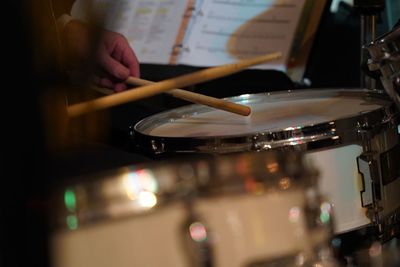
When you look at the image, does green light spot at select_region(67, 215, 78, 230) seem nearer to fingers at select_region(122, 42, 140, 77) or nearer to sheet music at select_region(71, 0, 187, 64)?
fingers at select_region(122, 42, 140, 77)

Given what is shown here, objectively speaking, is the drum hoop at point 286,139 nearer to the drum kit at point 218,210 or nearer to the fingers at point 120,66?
the drum kit at point 218,210

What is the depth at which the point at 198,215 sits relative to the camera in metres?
0.58

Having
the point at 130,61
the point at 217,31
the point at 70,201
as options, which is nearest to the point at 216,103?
the point at 130,61

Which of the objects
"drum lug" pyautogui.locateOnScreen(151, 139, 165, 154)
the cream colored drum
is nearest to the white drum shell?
the cream colored drum

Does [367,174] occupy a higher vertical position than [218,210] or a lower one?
lower

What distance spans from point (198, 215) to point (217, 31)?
3.88 feet

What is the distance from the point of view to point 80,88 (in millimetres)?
411

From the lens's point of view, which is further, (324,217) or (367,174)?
(367,174)

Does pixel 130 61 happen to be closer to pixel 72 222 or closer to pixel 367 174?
pixel 367 174

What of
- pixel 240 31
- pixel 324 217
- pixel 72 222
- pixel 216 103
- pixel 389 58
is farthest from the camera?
pixel 240 31

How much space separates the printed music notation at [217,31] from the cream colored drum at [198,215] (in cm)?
101

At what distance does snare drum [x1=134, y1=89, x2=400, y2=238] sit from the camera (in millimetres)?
938

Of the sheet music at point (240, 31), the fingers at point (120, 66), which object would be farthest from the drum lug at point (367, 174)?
the sheet music at point (240, 31)

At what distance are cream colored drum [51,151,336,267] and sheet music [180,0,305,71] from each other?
1006mm
